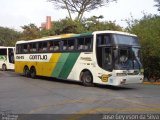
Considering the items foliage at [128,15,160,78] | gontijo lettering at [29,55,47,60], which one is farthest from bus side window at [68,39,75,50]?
foliage at [128,15,160,78]

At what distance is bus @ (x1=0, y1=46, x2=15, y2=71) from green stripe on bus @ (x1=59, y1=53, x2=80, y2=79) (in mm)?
18235

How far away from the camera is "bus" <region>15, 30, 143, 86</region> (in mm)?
20266

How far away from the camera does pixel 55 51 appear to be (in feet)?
83.6

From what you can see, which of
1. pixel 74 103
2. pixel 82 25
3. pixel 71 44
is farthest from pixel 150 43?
pixel 82 25

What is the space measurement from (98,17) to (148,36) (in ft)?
57.4

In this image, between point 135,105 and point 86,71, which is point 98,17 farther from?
point 135,105

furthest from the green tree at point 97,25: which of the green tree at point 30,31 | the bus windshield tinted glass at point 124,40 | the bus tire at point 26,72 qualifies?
the bus windshield tinted glass at point 124,40

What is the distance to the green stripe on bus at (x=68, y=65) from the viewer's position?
23.3 metres

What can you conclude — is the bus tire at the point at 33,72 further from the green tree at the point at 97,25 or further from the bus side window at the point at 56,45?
the green tree at the point at 97,25

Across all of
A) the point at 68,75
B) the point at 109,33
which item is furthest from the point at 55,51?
the point at 109,33

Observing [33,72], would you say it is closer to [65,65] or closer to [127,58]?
[65,65]

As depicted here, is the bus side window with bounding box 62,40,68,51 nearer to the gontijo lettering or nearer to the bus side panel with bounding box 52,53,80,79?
the bus side panel with bounding box 52,53,80,79

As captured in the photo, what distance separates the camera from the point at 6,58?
42.2 meters

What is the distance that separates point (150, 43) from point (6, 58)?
63.9ft
